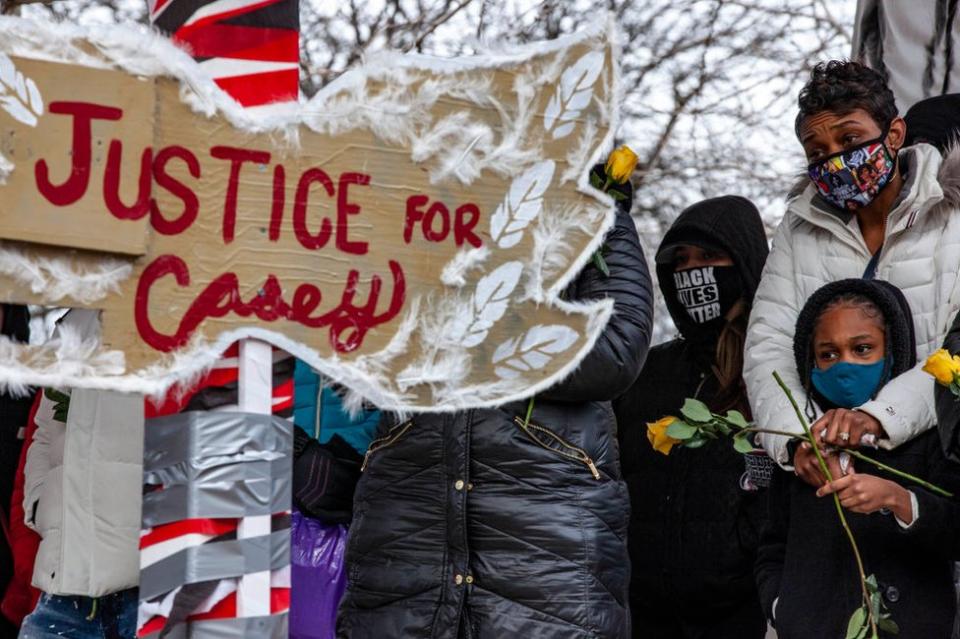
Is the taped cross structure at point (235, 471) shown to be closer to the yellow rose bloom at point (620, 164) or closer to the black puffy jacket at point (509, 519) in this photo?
the black puffy jacket at point (509, 519)

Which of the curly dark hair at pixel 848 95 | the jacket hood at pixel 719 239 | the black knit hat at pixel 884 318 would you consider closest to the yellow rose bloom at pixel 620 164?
the curly dark hair at pixel 848 95

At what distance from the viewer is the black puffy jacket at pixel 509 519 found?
3424mm

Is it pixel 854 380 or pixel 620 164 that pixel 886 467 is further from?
pixel 620 164

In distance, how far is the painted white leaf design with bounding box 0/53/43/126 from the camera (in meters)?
2.29

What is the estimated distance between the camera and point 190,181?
2.43 metres

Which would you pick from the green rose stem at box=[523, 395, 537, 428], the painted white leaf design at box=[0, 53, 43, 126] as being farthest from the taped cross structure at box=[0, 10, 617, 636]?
the green rose stem at box=[523, 395, 537, 428]

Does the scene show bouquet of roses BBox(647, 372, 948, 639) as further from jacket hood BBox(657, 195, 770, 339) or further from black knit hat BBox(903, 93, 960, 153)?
jacket hood BBox(657, 195, 770, 339)

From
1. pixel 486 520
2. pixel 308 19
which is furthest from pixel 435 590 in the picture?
pixel 308 19

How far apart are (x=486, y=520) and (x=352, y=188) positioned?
1171 millimetres

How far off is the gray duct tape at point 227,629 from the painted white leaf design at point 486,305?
1.99 feet

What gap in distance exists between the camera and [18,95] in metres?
2.29

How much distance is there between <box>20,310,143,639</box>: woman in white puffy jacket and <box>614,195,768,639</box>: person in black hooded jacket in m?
1.52

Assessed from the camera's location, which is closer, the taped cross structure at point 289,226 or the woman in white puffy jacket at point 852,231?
the taped cross structure at point 289,226

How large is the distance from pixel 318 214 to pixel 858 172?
5.14 feet
